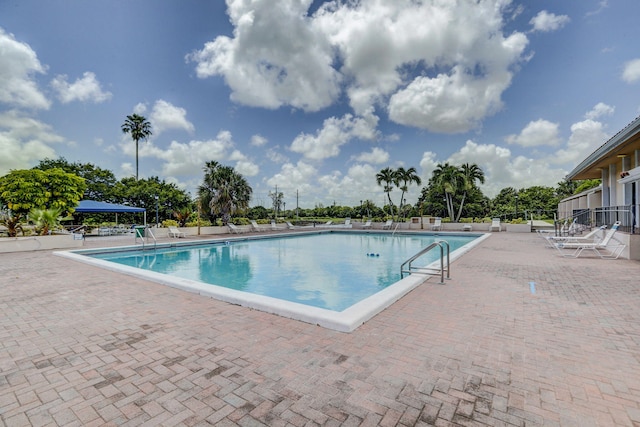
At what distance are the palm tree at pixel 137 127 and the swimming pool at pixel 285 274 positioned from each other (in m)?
30.4

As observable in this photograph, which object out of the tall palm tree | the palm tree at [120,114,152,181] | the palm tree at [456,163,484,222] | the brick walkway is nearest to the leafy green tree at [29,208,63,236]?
the brick walkway

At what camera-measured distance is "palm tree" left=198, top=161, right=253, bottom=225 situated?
22.5 m

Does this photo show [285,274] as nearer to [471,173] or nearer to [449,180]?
[449,180]

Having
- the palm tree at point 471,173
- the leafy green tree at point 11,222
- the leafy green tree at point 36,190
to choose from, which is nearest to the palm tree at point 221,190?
the leafy green tree at point 36,190

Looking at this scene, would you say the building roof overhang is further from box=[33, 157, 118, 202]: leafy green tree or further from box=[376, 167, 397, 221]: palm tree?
box=[33, 157, 118, 202]: leafy green tree

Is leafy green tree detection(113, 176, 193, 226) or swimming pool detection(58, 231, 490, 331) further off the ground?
leafy green tree detection(113, 176, 193, 226)

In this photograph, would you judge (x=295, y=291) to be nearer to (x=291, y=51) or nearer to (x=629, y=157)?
(x=291, y=51)

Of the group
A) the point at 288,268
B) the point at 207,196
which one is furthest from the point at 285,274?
the point at 207,196

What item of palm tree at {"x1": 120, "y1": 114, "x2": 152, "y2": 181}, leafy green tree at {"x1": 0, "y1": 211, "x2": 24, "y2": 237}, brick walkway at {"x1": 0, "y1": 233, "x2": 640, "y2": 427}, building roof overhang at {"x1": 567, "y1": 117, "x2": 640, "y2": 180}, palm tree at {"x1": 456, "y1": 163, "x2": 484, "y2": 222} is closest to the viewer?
brick walkway at {"x1": 0, "y1": 233, "x2": 640, "y2": 427}

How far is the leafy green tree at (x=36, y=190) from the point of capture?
571 inches

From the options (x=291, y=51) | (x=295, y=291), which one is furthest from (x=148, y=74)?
(x=295, y=291)

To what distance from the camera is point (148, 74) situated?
18703 millimetres

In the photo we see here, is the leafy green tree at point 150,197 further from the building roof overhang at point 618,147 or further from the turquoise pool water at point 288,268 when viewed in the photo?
the building roof overhang at point 618,147

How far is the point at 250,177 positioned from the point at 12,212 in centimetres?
1381
